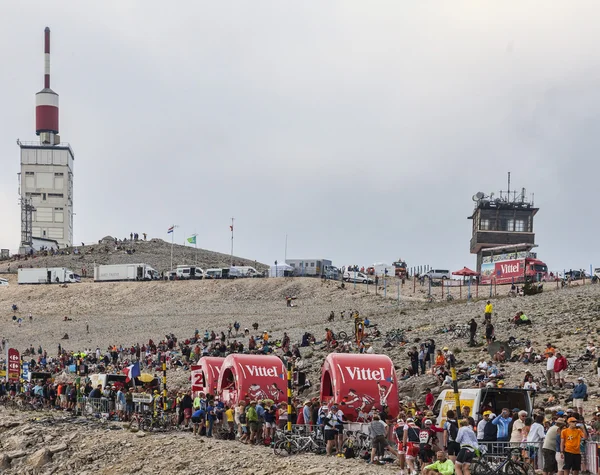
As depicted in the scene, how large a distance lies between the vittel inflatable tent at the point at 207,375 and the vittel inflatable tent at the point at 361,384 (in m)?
7.12

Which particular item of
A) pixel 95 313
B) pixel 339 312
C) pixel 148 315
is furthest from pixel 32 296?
pixel 339 312

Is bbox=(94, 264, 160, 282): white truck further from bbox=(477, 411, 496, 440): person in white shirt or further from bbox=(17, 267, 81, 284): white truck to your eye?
bbox=(477, 411, 496, 440): person in white shirt

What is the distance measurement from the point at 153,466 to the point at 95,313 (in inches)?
2557

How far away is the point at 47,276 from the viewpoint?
360 ft

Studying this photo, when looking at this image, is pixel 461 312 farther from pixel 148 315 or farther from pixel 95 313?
pixel 95 313

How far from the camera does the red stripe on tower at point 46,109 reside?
565ft

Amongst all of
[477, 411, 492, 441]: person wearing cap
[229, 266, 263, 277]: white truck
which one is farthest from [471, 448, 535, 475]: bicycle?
[229, 266, 263, 277]: white truck

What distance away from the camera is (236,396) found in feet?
105

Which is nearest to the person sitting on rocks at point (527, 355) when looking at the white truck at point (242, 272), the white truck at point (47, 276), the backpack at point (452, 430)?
the backpack at point (452, 430)

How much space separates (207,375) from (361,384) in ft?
28.6

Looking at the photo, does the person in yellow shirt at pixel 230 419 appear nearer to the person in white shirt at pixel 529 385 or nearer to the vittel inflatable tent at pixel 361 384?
the vittel inflatable tent at pixel 361 384

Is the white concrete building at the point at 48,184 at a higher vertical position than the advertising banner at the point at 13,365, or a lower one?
higher

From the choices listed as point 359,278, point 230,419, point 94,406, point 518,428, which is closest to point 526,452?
point 518,428

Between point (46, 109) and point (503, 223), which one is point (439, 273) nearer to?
point (503, 223)
